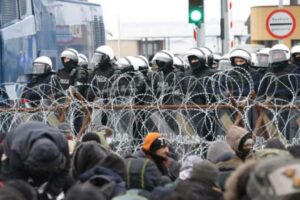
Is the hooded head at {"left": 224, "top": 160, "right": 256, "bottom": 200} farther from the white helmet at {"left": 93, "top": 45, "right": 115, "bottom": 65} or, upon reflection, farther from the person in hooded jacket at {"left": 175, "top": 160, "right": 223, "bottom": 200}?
the white helmet at {"left": 93, "top": 45, "right": 115, "bottom": 65}

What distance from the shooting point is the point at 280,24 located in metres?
14.2

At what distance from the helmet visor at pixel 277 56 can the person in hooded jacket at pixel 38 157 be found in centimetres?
635

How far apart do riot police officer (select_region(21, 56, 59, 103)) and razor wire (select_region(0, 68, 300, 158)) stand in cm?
56

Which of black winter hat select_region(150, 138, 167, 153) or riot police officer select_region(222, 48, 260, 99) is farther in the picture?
riot police officer select_region(222, 48, 260, 99)

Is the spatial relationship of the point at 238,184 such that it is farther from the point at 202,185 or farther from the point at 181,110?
the point at 181,110

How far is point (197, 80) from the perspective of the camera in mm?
10359

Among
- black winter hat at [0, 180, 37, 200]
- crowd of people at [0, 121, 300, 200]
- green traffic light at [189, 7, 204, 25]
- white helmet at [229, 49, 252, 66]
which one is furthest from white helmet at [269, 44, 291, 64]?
black winter hat at [0, 180, 37, 200]

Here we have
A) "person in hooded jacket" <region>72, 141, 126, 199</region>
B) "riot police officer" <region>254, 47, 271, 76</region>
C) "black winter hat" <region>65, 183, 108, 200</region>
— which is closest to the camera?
"black winter hat" <region>65, 183, 108, 200</region>

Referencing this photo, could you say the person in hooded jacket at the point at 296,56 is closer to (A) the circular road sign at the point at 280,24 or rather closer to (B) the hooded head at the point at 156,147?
(A) the circular road sign at the point at 280,24

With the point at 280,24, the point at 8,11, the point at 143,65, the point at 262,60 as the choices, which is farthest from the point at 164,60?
the point at 280,24

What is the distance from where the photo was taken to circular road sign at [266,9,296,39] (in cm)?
1423

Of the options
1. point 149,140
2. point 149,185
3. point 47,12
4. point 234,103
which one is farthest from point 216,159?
point 47,12

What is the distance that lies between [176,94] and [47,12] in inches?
195

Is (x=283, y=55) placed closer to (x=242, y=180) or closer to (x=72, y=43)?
(x=72, y=43)
